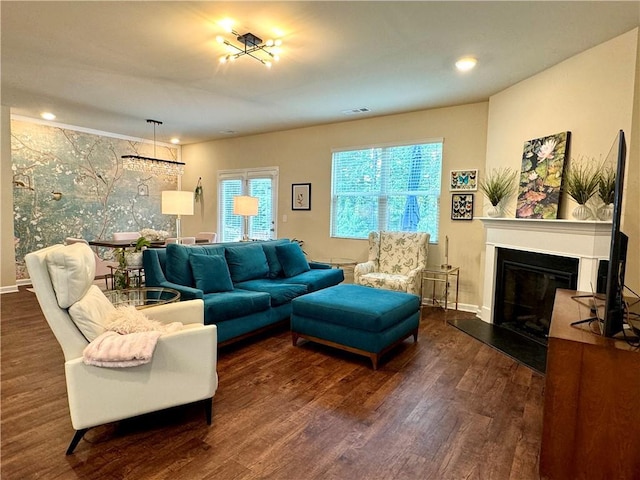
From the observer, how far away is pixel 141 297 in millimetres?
2742

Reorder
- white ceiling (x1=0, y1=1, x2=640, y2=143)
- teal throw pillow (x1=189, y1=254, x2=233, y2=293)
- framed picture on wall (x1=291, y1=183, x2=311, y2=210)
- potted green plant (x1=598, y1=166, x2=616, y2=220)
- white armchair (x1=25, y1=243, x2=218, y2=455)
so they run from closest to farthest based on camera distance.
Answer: white armchair (x1=25, y1=243, x2=218, y2=455)
white ceiling (x1=0, y1=1, x2=640, y2=143)
potted green plant (x1=598, y1=166, x2=616, y2=220)
teal throw pillow (x1=189, y1=254, x2=233, y2=293)
framed picture on wall (x1=291, y1=183, x2=311, y2=210)

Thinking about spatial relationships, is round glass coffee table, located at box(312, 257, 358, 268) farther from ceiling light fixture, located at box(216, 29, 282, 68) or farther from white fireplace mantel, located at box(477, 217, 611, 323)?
ceiling light fixture, located at box(216, 29, 282, 68)

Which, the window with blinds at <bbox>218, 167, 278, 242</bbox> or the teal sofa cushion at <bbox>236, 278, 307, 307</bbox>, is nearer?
the teal sofa cushion at <bbox>236, 278, 307, 307</bbox>

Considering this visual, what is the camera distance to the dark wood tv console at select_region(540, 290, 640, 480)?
153 centimetres

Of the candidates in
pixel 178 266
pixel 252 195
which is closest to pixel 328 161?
pixel 252 195

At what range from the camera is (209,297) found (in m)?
3.19

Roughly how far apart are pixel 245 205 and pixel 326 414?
370 centimetres

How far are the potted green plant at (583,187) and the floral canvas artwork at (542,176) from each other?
245mm

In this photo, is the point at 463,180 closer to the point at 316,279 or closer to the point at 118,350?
the point at 316,279

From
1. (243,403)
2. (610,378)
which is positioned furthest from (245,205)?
(610,378)

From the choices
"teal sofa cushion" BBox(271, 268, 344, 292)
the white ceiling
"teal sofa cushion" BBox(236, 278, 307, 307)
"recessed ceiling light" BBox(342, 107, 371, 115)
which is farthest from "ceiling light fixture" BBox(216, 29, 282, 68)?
"teal sofa cushion" BBox(271, 268, 344, 292)

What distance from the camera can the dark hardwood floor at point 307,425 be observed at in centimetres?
175

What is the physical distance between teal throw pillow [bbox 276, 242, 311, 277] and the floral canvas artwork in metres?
Result: 2.54

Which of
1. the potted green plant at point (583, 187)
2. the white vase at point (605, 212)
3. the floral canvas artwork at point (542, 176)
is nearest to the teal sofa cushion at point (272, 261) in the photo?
the floral canvas artwork at point (542, 176)
